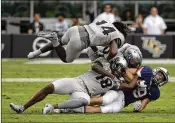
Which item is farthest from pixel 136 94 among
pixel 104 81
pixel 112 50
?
pixel 112 50

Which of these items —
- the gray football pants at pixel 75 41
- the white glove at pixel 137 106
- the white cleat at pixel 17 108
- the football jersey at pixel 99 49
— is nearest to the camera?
the white cleat at pixel 17 108

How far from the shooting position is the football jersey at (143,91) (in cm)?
1252

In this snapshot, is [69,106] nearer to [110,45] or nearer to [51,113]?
[51,113]

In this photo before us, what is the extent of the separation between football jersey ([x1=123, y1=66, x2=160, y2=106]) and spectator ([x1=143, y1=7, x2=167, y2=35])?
1428cm

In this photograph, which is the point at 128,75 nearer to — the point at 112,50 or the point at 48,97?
the point at 112,50

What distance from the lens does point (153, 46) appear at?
1054 inches

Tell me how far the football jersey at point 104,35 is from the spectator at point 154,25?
14310 millimetres

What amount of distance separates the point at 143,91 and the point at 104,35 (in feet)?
3.64

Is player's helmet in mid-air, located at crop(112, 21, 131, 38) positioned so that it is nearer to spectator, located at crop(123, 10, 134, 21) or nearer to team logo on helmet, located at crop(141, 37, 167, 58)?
team logo on helmet, located at crop(141, 37, 167, 58)

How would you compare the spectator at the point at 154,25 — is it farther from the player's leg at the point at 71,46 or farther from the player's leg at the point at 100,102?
the player's leg at the point at 100,102

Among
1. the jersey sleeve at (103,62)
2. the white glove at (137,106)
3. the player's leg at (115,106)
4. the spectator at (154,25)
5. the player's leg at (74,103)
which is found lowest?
the spectator at (154,25)

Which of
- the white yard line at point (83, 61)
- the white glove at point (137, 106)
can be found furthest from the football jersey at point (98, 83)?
the white yard line at point (83, 61)

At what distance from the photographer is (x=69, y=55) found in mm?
12953

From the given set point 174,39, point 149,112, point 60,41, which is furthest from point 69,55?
point 174,39
